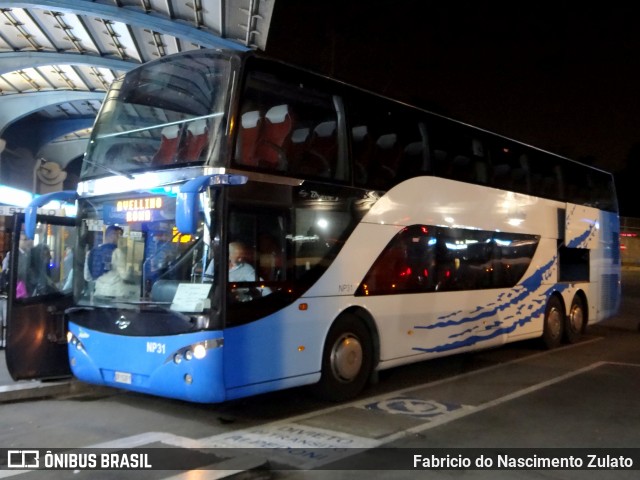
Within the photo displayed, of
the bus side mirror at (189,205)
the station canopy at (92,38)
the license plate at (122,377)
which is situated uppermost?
the station canopy at (92,38)

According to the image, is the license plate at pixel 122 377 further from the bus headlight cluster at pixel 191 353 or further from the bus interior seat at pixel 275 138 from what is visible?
the bus interior seat at pixel 275 138

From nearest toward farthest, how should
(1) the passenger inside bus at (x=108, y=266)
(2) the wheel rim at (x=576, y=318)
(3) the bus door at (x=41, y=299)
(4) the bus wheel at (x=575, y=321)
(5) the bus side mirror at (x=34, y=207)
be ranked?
1. (1) the passenger inside bus at (x=108, y=266)
2. (5) the bus side mirror at (x=34, y=207)
3. (3) the bus door at (x=41, y=299)
4. (4) the bus wheel at (x=575, y=321)
5. (2) the wheel rim at (x=576, y=318)

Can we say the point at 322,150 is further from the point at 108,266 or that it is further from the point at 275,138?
the point at 108,266

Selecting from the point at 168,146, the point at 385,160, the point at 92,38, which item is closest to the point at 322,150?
the point at 385,160

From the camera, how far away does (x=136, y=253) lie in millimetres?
7547

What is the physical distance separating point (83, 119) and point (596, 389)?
21223 mm

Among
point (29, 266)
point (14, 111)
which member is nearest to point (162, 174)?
point (29, 266)

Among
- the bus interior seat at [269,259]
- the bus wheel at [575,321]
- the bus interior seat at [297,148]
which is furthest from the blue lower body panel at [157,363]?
the bus wheel at [575,321]

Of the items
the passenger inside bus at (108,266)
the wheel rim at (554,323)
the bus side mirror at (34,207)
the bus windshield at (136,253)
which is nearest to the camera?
the bus windshield at (136,253)

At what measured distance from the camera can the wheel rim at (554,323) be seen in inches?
543

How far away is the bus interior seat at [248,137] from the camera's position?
716 centimetres

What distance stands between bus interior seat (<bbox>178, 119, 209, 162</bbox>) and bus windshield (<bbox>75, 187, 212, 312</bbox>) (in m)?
0.44

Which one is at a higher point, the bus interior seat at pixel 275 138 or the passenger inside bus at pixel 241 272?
the bus interior seat at pixel 275 138

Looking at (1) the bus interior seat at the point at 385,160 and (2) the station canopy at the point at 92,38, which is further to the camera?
(2) the station canopy at the point at 92,38
